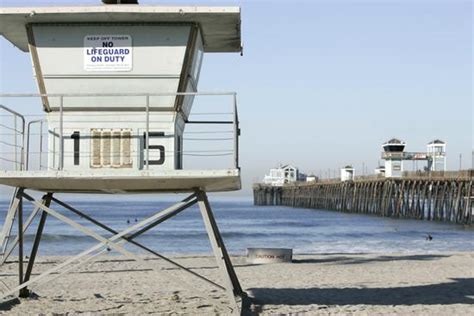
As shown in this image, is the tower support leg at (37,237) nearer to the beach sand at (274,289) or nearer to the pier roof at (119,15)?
the beach sand at (274,289)

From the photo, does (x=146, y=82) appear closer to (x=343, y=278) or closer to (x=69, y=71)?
(x=69, y=71)

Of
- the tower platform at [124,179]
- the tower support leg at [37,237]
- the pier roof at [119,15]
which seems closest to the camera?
the tower platform at [124,179]

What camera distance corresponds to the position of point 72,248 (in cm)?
3347

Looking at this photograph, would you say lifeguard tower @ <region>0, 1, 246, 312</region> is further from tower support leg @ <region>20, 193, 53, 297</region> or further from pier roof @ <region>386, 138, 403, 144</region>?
pier roof @ <region>386, 138, 403, 144</region>

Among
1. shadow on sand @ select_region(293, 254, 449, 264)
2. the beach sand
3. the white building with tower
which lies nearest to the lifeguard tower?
the beach sand

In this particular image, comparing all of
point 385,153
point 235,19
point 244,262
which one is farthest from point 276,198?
point 235,19

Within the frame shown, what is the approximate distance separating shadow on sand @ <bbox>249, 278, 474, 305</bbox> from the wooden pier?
43128 mm

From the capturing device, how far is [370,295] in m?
13.7

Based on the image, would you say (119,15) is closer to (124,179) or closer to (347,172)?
(124,179)

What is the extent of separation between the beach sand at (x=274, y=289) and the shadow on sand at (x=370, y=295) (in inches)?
0.7

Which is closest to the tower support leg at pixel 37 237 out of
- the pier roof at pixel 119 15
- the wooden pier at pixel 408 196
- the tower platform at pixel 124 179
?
the tower platform at pixel 124 179

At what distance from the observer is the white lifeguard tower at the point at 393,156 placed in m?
73.8

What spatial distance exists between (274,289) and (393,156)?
6145 cm

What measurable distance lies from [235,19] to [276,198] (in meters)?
128
